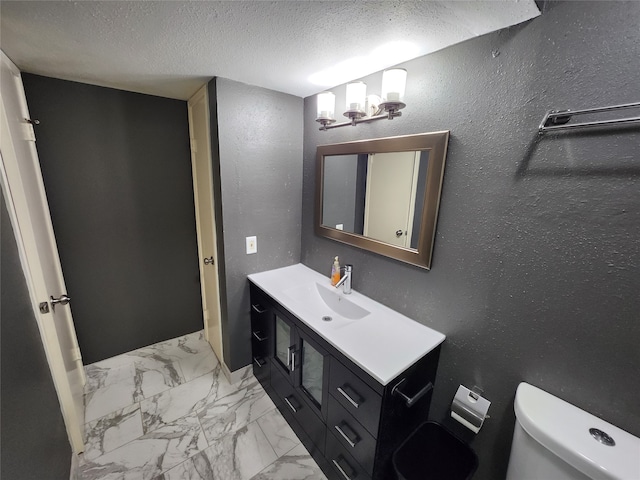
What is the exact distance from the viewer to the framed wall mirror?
1229 millimetres

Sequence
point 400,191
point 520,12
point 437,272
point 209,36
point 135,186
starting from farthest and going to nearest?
point 135,186
point 400,191
point 437,272
point 209,36
point 520,12

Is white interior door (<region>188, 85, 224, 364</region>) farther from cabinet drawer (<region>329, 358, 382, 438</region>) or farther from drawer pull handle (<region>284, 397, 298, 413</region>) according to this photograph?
cabinet drawer (<region>329, 358, 382, 438</region>)

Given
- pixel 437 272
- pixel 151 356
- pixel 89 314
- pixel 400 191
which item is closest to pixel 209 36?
pixel 400 191

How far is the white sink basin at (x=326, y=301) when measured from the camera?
Result: 1557 mm

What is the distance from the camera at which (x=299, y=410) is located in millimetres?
1563

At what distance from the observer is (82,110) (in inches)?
68.8

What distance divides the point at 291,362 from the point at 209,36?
1653 millimetres

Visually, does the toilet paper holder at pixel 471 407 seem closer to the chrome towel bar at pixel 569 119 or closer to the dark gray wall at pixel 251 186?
the chrome towel bar at pixel 569 119

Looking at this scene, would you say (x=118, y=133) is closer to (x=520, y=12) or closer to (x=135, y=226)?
(x=135, y=226)

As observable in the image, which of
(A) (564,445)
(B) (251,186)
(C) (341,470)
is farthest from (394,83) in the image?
(C) (341,470)

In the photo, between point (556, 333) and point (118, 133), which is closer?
point (556, 333)

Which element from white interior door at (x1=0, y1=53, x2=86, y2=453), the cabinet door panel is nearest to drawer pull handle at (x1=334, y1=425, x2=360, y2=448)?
the cabinet door panel

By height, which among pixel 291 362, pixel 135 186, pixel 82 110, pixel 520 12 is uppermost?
pixel 520 12

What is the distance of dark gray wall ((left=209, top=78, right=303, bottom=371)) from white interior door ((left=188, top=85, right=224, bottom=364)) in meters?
0.14
